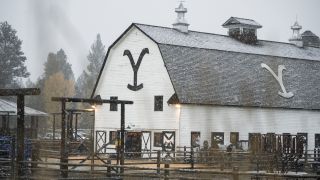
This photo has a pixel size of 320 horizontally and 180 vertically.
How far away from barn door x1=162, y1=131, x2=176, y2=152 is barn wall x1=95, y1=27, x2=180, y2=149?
372mm

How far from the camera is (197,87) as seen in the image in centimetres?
3453

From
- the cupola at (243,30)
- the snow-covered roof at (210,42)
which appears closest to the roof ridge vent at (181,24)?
the snow-covered roof at (210,42)

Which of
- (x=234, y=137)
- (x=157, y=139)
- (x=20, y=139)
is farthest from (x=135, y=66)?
(x=20, y=139)

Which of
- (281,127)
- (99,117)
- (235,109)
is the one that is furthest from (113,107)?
(281,127)

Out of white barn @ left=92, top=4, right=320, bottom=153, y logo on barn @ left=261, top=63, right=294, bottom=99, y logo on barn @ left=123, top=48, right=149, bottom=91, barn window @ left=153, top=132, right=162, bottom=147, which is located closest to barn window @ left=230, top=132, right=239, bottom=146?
white barn @ left=92, top=4, right=320, bottom=153

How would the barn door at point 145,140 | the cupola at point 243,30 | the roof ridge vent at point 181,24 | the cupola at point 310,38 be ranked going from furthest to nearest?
1. the cupola at point 310,38
2. the cupola at point 243,30
3. the roof ridge vent at point 181,24
4. the barn door at point 145,140

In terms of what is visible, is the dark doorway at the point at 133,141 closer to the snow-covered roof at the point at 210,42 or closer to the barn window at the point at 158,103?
the barn window at the point at 158,103

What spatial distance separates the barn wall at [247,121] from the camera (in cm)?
3397

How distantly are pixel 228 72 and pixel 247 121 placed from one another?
3356mm

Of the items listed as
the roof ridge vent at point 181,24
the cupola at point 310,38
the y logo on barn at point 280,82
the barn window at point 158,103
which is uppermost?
the cupola at point 310,38

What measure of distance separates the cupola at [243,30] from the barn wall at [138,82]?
9.31 meters

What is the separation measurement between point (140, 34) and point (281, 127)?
11.4 m

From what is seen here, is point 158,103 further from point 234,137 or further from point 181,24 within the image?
point 181,24

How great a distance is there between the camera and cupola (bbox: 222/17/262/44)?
42.1 m
